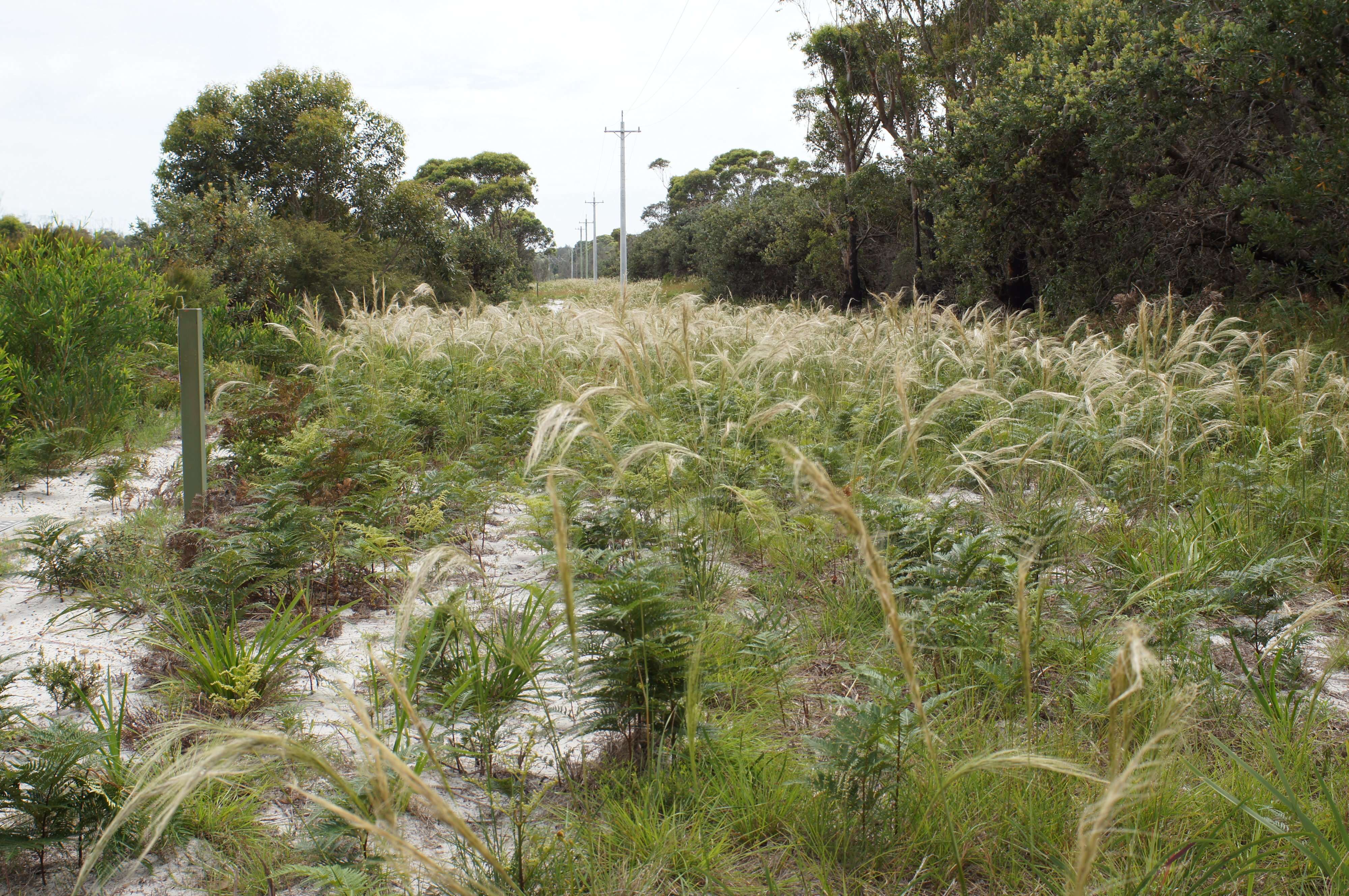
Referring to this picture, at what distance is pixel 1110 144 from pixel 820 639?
8.22 meters

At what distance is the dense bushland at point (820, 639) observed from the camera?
1.35 meters

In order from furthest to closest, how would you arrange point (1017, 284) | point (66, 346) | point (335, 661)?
1. point (1017, 284)
2. point (66, 346)
3. point (335, 661)

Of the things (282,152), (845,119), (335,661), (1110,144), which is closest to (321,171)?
(282,152)

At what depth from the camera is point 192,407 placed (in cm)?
295

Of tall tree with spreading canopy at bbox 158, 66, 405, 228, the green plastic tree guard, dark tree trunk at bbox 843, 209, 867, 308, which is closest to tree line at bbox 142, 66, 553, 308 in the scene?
tall tree with spreading canopy at bbox 158, 66, 405, 228

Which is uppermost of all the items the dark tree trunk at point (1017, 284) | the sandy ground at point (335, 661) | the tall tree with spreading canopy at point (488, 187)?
the tall tree with spreading canopy at point (488, 187)

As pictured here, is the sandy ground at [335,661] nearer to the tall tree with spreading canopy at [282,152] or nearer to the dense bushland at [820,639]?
the dense bushland at [820,639]

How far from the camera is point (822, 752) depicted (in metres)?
1.43

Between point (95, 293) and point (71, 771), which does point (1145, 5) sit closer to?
point (95, 293)

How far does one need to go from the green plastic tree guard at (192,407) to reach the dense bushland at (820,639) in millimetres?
176

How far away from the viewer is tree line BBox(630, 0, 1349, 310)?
6.46 metres

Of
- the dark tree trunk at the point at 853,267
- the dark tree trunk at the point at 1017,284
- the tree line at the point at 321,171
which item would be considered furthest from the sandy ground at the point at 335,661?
the dark tree trunk at the point at 853,267

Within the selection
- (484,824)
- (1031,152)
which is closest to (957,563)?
(484,824)

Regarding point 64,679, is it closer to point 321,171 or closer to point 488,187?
point 321,171
